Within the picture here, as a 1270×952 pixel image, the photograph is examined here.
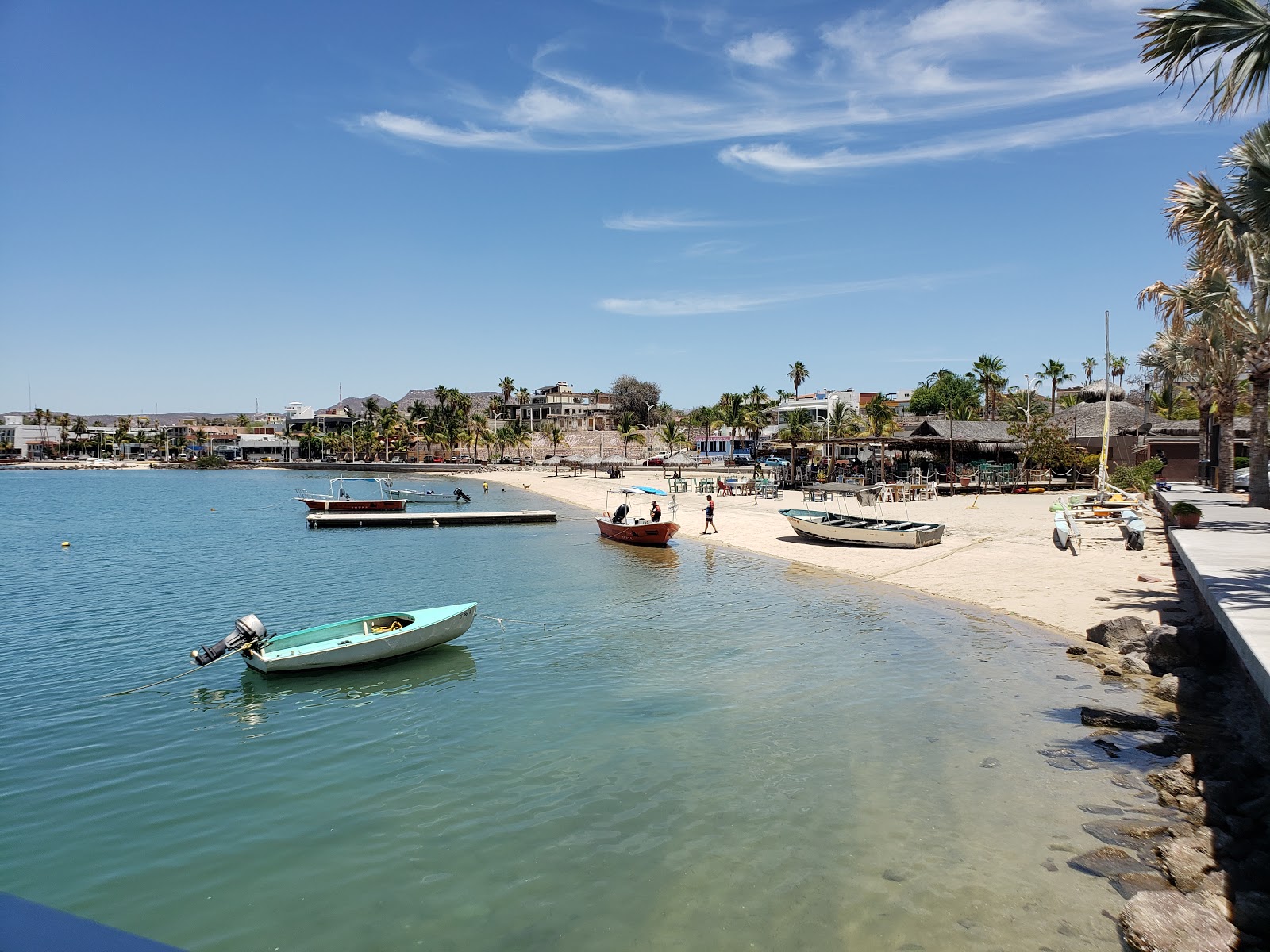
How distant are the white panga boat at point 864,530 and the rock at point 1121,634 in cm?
1316

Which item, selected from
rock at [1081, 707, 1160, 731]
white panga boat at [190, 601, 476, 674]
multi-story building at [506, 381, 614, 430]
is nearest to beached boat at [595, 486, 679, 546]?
white panga boat at [190, 601, 476, 674]

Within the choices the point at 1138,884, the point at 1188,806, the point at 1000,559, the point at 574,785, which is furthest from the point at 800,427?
the point at 1138,884

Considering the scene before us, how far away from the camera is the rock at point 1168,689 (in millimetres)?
13758

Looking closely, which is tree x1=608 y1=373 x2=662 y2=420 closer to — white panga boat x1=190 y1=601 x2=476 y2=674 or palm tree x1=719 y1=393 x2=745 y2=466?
palm tree x1=719 y1=393 x2=745 y2=466

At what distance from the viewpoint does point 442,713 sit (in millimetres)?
14328

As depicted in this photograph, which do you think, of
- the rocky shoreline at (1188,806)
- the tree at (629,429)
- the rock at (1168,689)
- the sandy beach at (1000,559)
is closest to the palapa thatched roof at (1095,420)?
the sandy beach at (1000,559)

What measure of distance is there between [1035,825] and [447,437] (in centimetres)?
13059

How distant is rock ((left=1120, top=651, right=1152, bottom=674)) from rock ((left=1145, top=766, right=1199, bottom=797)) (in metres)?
5.10

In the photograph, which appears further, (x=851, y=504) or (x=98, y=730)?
(x=851, y=504)

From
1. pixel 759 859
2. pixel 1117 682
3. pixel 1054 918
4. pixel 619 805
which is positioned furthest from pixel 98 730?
pixel 1117 682

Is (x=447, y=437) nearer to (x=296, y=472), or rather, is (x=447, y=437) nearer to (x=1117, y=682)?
(x=296, y=472)

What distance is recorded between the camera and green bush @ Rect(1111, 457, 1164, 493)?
39312mm

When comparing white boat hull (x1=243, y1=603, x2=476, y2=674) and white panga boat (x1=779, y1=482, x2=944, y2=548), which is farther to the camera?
white panga boat (x1=779, y1=482, x2=944, y2=548)

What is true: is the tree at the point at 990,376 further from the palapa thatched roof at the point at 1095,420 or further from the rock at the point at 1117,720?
the rock at the point at 1117,720
